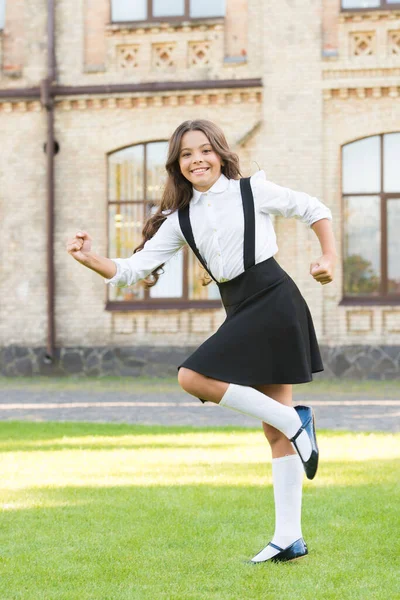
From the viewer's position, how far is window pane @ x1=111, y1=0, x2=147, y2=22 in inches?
734

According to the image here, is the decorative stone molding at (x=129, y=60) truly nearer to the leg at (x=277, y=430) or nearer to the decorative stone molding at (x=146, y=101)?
the decorative stone molding at (x=146, y=101)

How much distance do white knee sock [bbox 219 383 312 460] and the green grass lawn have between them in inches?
21.2

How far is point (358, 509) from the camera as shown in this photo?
5.73 metres

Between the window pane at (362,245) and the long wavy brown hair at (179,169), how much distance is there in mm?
13286

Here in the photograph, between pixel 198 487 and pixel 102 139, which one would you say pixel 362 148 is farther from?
pixel 198 487

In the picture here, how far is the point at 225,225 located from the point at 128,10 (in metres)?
14.9

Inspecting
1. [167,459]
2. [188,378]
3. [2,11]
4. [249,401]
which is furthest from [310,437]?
[2,11]

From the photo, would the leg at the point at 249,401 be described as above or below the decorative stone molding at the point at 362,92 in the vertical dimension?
below

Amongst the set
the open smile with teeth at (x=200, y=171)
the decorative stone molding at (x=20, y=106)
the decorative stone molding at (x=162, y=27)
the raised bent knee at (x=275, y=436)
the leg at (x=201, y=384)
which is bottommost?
the raised bent knee at (x=275, y=436)

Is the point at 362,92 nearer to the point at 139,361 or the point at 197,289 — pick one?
the point at 197,289

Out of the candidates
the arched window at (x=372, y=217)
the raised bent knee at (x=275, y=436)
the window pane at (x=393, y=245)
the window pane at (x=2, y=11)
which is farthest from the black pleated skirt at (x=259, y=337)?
the window pane at (x=2, y=11)

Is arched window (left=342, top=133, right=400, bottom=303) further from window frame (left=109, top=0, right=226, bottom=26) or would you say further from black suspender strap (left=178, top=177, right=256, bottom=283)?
black suspender strap (left=178, top=177, right=256, bottom=283)

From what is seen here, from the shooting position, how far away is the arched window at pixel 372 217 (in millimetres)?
17906

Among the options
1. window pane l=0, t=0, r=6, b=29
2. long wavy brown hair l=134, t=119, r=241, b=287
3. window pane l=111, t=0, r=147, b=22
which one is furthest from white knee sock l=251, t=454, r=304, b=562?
window pane l=0, t=0, r=6, b=29
